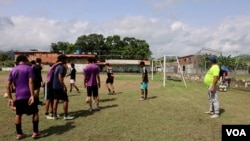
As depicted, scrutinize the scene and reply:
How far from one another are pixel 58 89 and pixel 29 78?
232 cm

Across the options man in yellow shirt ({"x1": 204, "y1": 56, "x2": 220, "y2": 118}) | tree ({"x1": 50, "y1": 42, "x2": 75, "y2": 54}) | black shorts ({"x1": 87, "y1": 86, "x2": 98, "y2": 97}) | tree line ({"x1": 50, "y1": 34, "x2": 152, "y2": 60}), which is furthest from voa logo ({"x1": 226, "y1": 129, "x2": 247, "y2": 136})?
tree ({"x1": 50, "y1": 42, "x2": 75, "y2": 54})

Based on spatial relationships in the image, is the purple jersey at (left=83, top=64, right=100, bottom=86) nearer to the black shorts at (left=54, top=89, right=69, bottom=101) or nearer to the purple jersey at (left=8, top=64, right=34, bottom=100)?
the black shorts at (left=54, top=89, right=69, bottom=101)

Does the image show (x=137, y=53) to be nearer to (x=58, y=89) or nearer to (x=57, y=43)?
(x=57, y=43)

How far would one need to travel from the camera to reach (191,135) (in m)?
7.66

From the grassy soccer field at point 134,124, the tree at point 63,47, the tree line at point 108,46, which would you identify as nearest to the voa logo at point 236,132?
the grassy soccer field at point 134,124

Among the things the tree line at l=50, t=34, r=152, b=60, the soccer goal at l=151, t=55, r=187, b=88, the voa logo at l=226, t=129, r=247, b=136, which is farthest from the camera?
the tree line at l=50, t=34, r=152, b=60

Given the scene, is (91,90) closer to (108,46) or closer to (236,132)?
(236,132)

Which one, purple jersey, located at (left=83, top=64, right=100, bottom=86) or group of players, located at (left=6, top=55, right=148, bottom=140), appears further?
purple jersey, located at (left=83, top=64, right=100, bottom=86)

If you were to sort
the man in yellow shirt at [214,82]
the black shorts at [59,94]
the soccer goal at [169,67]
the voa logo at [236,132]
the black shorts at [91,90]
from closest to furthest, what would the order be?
the voa logo at [236,132] < the black shorts at [59,94] < the man in yellow shirt at [214,82] < the black shorts at [91,90] < the soccer goal at [169,67]

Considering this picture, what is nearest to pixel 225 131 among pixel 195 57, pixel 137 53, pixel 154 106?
pixel 154 106

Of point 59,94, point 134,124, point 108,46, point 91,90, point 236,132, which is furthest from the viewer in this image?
point 108,46

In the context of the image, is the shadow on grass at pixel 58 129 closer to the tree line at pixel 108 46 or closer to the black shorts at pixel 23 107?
the black shorts at pixel 23 107

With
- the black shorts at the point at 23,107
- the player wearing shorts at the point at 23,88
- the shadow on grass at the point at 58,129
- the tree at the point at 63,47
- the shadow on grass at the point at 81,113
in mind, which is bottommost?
the shadow on grass at the point at 58,129

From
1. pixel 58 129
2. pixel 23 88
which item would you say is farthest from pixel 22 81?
pixel 58 129
